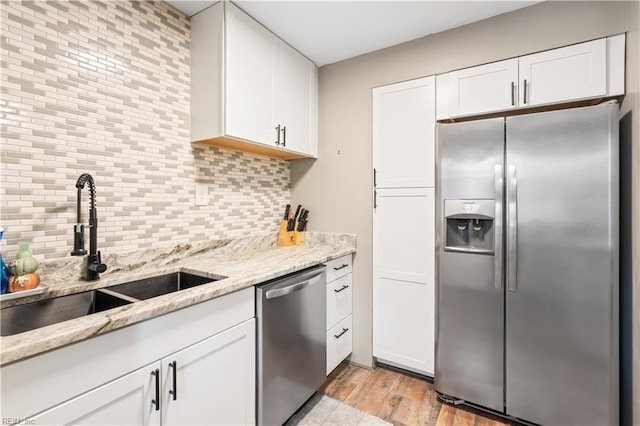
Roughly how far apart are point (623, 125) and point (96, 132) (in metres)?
2.62

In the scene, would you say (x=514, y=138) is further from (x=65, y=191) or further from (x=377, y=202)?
(x=65, y=191)

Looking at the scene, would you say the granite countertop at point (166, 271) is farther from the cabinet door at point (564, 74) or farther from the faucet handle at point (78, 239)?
the cabinet door at point (564, 74)

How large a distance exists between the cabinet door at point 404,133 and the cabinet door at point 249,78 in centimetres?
78

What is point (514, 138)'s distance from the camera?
158 cm

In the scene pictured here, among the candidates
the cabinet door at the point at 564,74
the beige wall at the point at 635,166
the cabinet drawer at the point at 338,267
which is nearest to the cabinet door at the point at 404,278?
the cabinet drawer at the point at 338,267

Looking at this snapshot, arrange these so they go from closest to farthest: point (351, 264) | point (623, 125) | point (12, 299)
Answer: point (12, 299) < point (623, 125) < point (351, 264)

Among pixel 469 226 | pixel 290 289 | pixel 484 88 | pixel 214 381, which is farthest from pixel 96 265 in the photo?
pixel 484 88

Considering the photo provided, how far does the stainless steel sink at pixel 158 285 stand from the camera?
1378 mm

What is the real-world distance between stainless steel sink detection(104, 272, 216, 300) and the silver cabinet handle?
0.29 meters

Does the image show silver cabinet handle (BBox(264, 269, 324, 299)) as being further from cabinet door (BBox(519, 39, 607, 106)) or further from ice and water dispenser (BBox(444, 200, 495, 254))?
cabinet door (BBox(519, 39, 607, 106))

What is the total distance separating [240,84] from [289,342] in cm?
149

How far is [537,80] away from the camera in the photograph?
1669 millimetres

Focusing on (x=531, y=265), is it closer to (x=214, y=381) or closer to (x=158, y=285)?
(x=214, y=381)

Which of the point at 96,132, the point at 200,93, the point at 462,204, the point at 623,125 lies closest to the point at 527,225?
the point at 462,204
